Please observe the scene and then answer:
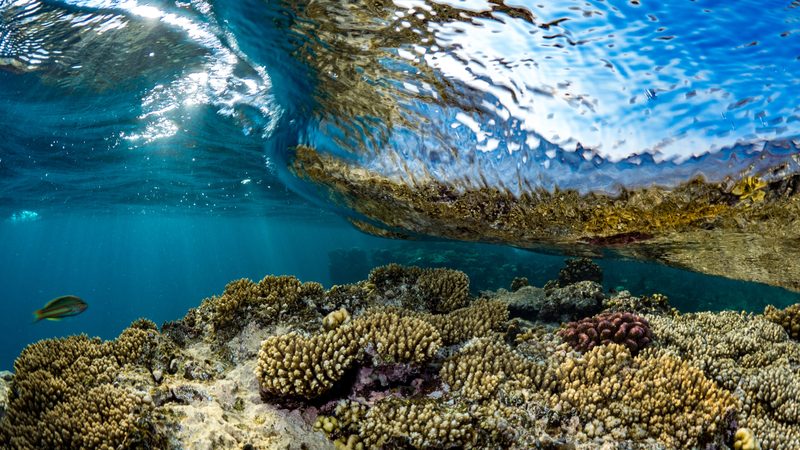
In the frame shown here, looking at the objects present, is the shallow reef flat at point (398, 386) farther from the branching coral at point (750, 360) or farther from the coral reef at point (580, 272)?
the coral reef at point (580, 272)

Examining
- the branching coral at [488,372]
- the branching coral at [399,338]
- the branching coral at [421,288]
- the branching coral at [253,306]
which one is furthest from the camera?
the branching coral at [421,288]

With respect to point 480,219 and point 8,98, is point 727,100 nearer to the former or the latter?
point 480,219

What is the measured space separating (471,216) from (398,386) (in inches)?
232

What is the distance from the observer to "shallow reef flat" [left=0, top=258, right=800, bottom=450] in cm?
420

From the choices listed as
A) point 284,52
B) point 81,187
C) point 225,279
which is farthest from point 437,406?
point 225,279

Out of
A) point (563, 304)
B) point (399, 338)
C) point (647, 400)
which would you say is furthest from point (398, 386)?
point (563, 304)

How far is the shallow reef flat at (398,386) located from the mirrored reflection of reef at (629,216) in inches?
82.5

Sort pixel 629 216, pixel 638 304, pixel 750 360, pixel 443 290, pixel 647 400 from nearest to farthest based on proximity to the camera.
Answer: pixel 647 400 → pixel 750 360 → pixel 629 216 → pixel 638 304 → pixel 443 290

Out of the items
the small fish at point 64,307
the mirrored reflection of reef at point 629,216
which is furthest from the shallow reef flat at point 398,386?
the mirrored reflection of reef at point 629,216

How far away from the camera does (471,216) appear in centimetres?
1005

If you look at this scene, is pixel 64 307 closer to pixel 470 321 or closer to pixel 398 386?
pixel 398 386

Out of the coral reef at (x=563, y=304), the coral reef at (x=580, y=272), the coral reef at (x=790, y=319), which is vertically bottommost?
the coral reef at (x=580, y=272)

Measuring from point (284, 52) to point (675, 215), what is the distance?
819 cm

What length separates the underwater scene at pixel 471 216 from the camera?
4445 mm
